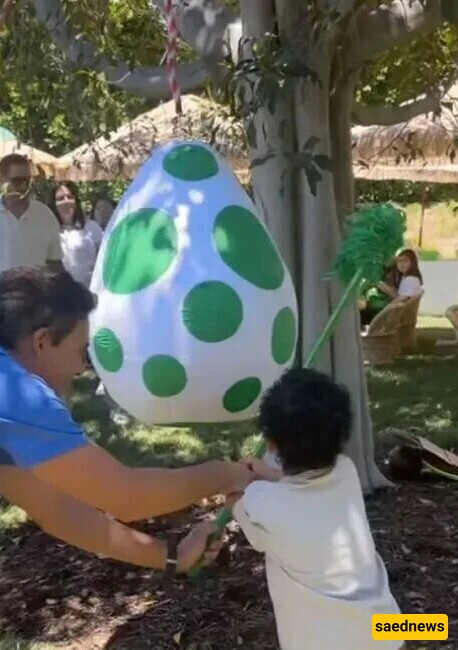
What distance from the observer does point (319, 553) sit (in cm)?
233

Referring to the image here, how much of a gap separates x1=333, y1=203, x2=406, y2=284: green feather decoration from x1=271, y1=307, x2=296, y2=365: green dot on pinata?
198 mm

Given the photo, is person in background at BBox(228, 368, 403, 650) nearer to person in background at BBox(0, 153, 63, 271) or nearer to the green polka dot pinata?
the green polka dot pinata

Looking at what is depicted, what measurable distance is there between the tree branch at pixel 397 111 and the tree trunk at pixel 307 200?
0.52m

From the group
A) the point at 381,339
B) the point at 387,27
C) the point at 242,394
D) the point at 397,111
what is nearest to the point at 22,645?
the point at 242,394

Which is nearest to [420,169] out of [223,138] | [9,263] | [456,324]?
[456,324]

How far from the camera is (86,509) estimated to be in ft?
7.13

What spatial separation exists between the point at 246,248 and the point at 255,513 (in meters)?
0.70

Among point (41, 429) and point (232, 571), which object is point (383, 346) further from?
point (41, 429)

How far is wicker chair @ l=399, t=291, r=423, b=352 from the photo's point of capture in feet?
33.1

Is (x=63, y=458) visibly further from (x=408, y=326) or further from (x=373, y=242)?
(x=408, y=326)

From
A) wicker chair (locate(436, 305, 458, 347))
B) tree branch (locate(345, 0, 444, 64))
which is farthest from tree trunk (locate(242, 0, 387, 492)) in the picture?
wicker chair (locate(436, 305, 458, 347))

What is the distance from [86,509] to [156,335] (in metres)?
0.58

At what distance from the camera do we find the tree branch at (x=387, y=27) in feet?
14.5

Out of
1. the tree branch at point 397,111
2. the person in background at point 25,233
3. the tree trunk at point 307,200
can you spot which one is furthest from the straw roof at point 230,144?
the person in background at point 25,233
